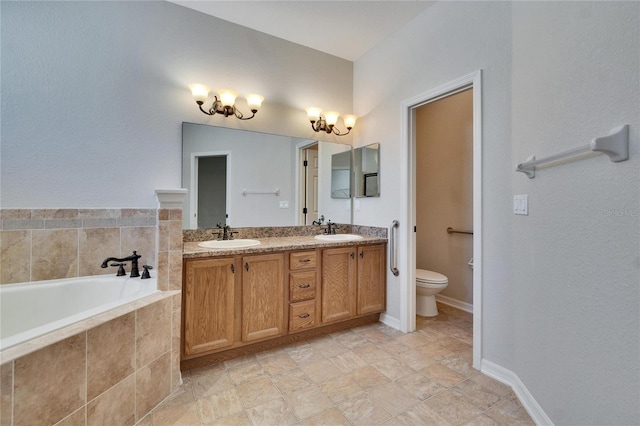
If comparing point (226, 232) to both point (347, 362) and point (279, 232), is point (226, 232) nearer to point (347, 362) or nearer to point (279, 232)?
point (279, 232)

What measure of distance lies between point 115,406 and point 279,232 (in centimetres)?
170

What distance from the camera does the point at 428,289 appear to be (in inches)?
107

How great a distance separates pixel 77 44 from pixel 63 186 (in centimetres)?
101

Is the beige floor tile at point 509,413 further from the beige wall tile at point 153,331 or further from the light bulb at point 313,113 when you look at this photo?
the light bulb at point 313,113

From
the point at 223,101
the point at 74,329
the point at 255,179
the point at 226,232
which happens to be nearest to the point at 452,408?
the point at 74,329

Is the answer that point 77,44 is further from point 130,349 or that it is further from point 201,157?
point 130,349

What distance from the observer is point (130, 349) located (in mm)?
1370

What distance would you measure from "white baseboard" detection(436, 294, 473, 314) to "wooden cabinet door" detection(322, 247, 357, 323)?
1419 millimetres

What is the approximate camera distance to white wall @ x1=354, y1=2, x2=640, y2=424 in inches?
37.9

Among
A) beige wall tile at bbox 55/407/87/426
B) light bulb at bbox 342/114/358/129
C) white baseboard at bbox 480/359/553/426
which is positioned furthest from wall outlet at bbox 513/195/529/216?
beige wall tile at bbox 55/407/87/426

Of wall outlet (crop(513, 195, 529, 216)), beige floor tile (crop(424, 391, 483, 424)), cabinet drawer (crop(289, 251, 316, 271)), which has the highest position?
wall outlet (crop(513, 195, 529, 216))

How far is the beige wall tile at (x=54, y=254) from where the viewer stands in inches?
69.5

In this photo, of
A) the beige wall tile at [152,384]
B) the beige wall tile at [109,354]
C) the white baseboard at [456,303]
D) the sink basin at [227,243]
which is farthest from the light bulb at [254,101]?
the white baseboard at [456,303]

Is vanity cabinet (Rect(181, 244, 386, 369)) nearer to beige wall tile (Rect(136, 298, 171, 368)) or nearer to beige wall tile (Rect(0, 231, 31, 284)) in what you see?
beige wall tile (Rect(136, 298, 171, 368))
